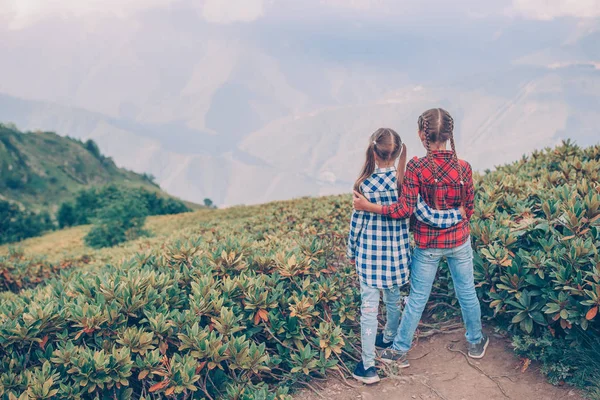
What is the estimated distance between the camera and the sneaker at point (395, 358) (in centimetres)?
455

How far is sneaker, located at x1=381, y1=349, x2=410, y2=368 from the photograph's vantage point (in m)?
4.55

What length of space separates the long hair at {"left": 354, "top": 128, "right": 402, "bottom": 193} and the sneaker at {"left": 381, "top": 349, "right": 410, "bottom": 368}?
165 centimetres

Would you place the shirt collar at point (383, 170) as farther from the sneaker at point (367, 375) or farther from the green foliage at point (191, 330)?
the sneaker at point (367, 375)

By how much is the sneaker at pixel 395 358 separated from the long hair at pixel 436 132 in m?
1.54

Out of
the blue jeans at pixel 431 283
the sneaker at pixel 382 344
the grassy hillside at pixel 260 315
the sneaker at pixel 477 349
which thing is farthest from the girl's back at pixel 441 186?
the sneaker at pixel 382 344

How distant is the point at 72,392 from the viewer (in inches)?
145

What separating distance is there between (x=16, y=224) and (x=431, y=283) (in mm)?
26637

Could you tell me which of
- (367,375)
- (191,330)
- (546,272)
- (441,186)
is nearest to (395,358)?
(367,375)

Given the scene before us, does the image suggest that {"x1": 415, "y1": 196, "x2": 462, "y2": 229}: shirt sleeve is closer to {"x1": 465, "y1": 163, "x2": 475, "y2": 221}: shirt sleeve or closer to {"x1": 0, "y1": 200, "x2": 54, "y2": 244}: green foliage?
{"x1": 465, "y1": 163, "x2": 475, "y2": 221}: shirt sleeve

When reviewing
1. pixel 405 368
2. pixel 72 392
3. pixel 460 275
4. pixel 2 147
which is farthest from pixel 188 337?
pixel 2 147

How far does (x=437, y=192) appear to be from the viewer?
4.14 metres

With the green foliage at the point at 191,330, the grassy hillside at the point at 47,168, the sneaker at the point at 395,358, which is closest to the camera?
the green foliage at the point at 191,330

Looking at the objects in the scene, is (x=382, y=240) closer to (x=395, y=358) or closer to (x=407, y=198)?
(x=407, y=198)

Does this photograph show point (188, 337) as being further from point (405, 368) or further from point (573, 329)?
point (573, 329)
